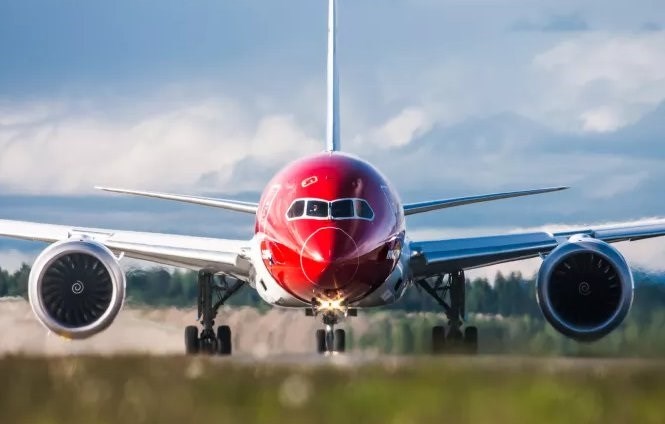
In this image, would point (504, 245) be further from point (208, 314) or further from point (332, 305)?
point (208, 314)

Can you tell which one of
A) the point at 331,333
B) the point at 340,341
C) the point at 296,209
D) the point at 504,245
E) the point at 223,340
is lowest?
the point at 331,333

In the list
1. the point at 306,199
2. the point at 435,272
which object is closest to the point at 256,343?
the point at 435,272

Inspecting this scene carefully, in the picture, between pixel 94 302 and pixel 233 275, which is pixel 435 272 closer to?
pixel 233 275

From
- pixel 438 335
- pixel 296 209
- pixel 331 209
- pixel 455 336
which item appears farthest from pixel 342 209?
pixel 438 335

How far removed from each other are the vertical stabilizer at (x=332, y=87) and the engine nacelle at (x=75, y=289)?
22.1 feet

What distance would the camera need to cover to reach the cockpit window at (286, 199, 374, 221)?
76.6 feet

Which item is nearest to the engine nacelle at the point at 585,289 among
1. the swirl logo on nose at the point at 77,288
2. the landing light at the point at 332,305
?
the landing light at the point at 332,305

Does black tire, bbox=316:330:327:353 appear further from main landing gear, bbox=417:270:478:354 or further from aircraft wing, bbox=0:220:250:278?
main landing gear, bbox=417:270:478:354

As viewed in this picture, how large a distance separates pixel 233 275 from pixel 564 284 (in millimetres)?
6506

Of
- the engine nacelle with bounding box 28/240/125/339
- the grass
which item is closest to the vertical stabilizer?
the engine nacelle with bounding box 28/240/125/339

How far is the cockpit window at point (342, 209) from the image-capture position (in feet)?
76.5

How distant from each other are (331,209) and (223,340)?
7.27 metres

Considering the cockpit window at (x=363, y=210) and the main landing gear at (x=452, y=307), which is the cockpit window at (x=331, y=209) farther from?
the main landing gear at (x=452, y=307)

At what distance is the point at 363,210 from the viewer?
2362cm
